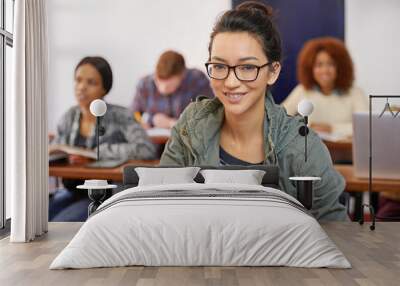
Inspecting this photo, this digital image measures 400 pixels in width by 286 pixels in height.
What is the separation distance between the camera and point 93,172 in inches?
275

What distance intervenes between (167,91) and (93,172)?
122 centimetres

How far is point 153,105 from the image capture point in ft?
23.0

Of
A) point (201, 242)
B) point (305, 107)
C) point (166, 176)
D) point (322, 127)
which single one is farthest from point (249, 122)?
point (201, 242)

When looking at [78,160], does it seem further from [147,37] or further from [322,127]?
[322,127]

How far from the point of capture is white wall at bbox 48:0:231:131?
701 cm

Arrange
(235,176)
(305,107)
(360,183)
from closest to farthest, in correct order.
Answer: (235,176)
(305,107)
(360,183)

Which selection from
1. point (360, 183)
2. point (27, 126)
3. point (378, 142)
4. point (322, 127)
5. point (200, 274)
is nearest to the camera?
point (200, 274)

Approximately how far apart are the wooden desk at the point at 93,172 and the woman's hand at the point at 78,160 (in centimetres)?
5

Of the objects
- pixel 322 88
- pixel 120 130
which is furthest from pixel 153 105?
pixel 322 88

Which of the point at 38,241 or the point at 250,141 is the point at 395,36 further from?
the point at 38,241

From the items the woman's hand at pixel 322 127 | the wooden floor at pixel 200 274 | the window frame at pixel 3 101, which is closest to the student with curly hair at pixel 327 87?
the woman's hand at pixel 322 127

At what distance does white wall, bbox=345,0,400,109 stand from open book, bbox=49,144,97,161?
308 centimetres

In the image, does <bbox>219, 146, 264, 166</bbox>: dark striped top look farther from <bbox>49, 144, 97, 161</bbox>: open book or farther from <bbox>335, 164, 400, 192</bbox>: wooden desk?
<bbox>49, 144, 97, 161</bbox>: open book

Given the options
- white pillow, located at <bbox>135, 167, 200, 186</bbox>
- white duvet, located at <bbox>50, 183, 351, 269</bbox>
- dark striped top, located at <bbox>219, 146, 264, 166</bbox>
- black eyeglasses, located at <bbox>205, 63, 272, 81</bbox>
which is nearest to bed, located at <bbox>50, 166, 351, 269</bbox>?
white duvet, located at <bbox>50, 183, 351, 269</bbox>
